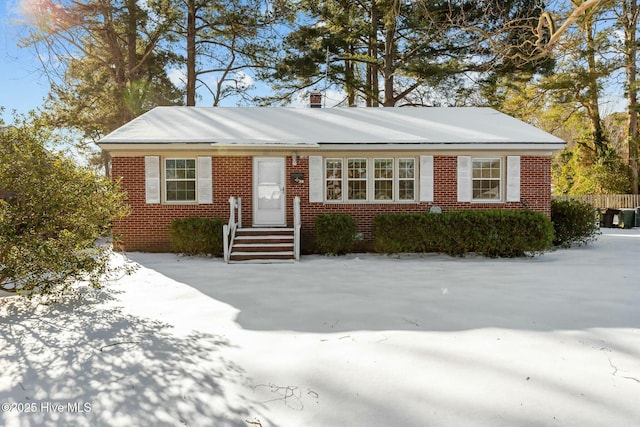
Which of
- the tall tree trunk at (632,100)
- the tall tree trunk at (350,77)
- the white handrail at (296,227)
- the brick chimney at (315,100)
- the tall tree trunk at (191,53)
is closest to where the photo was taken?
the white handrail at (296,227)

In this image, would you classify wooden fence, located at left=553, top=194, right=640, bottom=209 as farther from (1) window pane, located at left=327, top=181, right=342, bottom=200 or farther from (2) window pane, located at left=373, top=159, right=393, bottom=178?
(1) window pane, located at left=327, top=181, right=342, bottom=200

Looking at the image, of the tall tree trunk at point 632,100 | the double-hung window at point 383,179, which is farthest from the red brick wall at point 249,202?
the tall tree trunk at point 632,100

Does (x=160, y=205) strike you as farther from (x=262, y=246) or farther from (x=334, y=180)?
(x=334, y=180)

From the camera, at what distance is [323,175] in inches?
438

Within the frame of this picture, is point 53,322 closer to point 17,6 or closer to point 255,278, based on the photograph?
point 255,278

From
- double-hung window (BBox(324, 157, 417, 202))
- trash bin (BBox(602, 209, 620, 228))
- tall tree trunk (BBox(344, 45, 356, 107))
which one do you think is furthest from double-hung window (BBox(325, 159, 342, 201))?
trash bin (BBox(602, 209, 620, 228))

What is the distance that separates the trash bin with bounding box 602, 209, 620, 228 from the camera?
18.8 metres

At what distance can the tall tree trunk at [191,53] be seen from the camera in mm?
17781

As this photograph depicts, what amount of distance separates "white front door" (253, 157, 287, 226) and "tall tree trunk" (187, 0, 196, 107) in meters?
9.76

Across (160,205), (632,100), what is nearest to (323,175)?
(160,205)

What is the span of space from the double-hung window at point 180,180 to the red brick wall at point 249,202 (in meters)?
0.31

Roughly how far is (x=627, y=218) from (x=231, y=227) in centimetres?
1913

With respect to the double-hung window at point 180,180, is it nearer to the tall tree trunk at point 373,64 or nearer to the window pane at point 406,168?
the window pane at point 406,168

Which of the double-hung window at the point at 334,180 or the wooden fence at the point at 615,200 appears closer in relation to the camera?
the double-hung window at the point at 334,180
